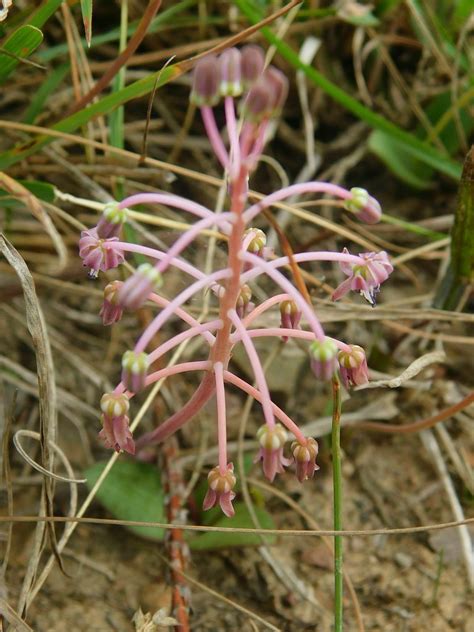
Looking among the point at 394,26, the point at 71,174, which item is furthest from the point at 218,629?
the point at 394,26

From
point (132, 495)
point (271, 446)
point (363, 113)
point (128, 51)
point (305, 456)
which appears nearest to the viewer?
point (271, 446)

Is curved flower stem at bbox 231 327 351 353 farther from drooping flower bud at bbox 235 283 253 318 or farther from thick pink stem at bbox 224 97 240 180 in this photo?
thick pink stem at bbox 224 97 240 180

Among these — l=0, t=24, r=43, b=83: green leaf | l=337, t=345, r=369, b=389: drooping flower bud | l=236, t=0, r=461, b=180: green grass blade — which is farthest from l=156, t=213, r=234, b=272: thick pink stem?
l=236, t=0, r=461, b=180: green grass blade

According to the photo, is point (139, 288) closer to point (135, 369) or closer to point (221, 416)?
point (135, 369)

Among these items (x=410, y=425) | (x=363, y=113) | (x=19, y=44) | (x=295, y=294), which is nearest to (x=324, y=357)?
(x=295, y=294)

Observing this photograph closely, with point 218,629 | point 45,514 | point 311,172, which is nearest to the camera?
point 45,514

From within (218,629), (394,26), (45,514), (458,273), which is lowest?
(218,629)

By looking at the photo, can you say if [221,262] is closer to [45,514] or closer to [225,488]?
[45,514]
